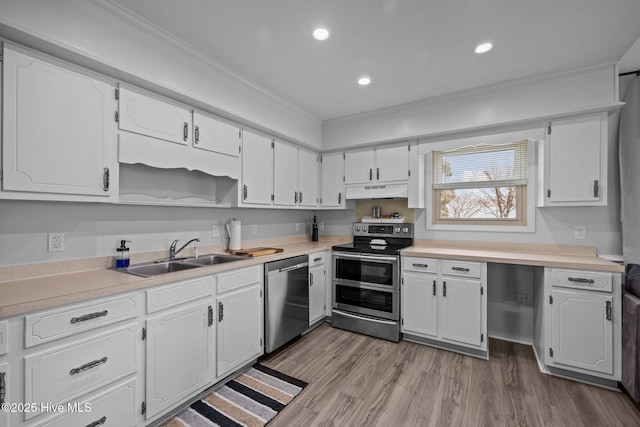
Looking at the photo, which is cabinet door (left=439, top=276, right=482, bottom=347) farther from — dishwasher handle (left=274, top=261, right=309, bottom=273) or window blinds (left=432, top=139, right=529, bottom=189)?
dishwasher handle (left=274, top=261, right=309, bottom=273)

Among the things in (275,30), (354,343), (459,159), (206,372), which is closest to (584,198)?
(459,159)

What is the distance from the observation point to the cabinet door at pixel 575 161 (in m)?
2.46

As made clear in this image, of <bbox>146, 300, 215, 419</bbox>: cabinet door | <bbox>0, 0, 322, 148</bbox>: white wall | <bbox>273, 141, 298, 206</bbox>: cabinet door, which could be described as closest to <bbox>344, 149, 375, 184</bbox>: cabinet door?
<bbox>273, 141, 298, 206</bbox>: cabinet door

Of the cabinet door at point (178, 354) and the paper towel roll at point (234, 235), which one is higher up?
the paper towel roll at point (234, 235)

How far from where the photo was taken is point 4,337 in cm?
117

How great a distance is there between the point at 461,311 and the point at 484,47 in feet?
7.47

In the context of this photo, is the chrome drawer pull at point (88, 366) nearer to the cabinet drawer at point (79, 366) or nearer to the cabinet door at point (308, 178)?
the cabinet drawer at point (79, 366)

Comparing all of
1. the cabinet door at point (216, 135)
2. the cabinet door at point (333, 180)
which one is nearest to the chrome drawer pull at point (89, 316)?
the cabinet door at point (216, 135)

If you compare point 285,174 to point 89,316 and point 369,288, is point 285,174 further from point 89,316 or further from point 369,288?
point 89,316

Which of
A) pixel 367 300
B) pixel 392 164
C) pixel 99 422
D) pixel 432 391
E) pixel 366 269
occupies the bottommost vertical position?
pixel 432 391

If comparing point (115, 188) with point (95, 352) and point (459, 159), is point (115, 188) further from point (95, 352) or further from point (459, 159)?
point (459, 159)

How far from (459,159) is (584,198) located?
3.90 feet

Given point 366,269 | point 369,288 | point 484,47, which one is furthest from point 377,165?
point 484,47

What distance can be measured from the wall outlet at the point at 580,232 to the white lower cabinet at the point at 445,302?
1002 millimetres
